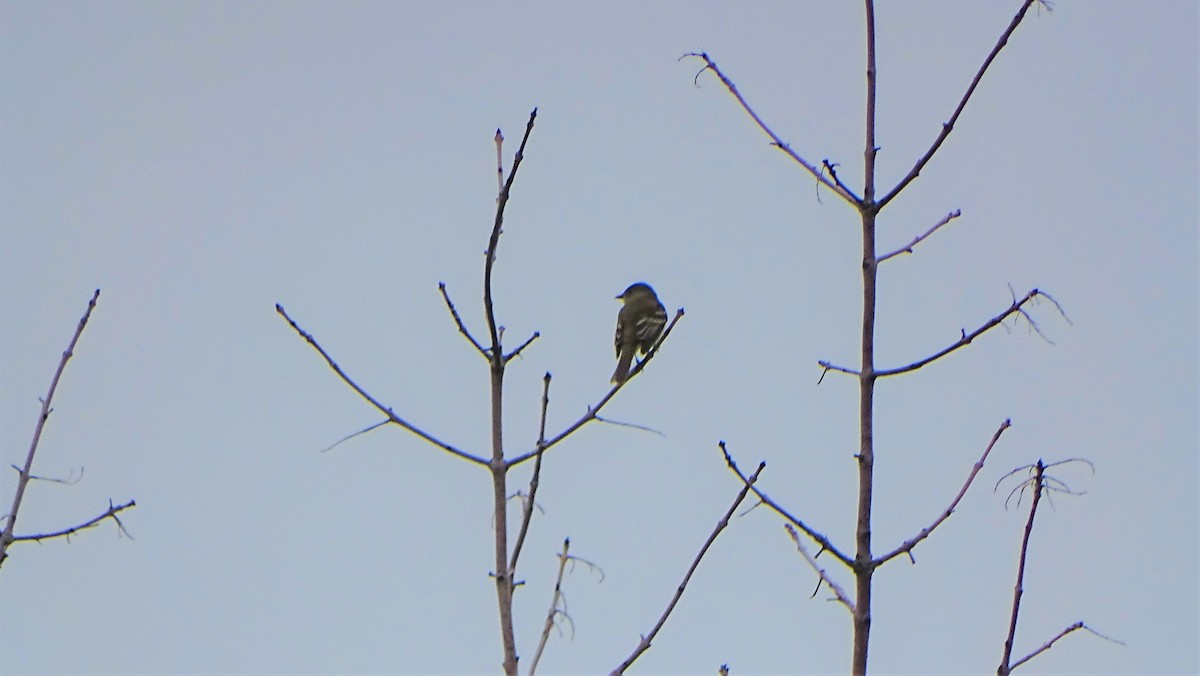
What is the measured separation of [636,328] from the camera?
1076 cm

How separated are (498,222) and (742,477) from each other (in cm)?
87

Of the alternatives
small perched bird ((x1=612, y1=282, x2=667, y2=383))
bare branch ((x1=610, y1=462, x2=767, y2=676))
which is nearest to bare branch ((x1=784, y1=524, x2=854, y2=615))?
bare branch ((x1=610, y1=462, x2=767, y2=676))

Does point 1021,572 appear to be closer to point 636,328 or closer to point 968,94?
point 968,94

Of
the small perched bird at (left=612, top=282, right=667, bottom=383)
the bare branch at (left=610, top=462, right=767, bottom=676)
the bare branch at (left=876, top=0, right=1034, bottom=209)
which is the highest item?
the small perched bird at (left=612, top=282, right=667, bottom=383)

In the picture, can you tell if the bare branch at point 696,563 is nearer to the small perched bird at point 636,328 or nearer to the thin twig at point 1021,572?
the thin twig at point 1021,572

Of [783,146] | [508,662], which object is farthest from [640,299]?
[508,662]

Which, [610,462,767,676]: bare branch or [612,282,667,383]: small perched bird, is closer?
[610,462,767,676]: bare branch

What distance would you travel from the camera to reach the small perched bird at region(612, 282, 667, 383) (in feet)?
34.0

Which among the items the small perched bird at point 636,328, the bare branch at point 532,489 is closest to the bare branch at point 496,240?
the bare branch at point 532,489

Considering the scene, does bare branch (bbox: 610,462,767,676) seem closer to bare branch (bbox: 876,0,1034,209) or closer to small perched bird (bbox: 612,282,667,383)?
bare branch (bbox: 876,0,1034,209)

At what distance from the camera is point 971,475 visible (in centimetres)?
313

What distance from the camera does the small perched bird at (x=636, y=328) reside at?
34.0 feet

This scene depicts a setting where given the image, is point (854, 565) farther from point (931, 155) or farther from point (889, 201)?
point (931, 155)

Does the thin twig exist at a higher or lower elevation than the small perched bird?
lower
